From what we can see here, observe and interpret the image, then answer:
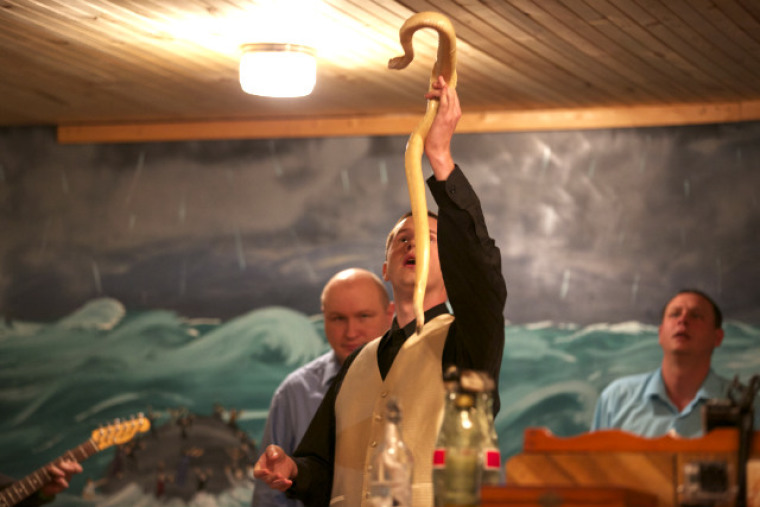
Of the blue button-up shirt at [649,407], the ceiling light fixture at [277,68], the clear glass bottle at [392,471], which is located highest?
the ceiling light fixture at [277,68]

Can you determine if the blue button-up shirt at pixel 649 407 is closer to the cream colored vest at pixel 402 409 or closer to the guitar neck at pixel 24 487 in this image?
the cream colored vest at pixel 402 409

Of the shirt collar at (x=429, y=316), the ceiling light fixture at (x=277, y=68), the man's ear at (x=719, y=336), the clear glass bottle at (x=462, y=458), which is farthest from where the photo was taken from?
the man's ear at (x=719, y=336)

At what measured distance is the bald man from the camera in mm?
4141

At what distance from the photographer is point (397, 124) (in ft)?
17.0

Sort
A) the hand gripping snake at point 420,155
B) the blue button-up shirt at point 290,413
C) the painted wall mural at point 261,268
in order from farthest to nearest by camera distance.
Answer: the painted wall mural at point 261,268 < the blue button-up shirt at point 290,413 < the hand gripping snake at point 420,155

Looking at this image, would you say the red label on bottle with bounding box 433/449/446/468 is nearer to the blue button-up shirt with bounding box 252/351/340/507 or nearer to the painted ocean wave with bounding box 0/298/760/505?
the blue button-up shirt with bounding box 252/351/340/507

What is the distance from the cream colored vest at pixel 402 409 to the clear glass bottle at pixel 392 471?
0.40 m

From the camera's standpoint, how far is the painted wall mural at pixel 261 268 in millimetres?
4852

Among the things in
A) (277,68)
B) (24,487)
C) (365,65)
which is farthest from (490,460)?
(24,487)

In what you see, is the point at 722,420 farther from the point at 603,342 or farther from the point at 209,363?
the point at 209,363

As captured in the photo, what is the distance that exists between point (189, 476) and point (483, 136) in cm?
214

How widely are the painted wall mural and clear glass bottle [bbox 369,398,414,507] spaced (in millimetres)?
3113

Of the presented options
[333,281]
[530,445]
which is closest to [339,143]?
[333,281]

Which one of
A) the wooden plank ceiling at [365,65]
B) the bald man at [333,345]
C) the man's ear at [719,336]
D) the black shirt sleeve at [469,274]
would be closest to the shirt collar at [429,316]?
the black shirt sleeve at [469,274]
